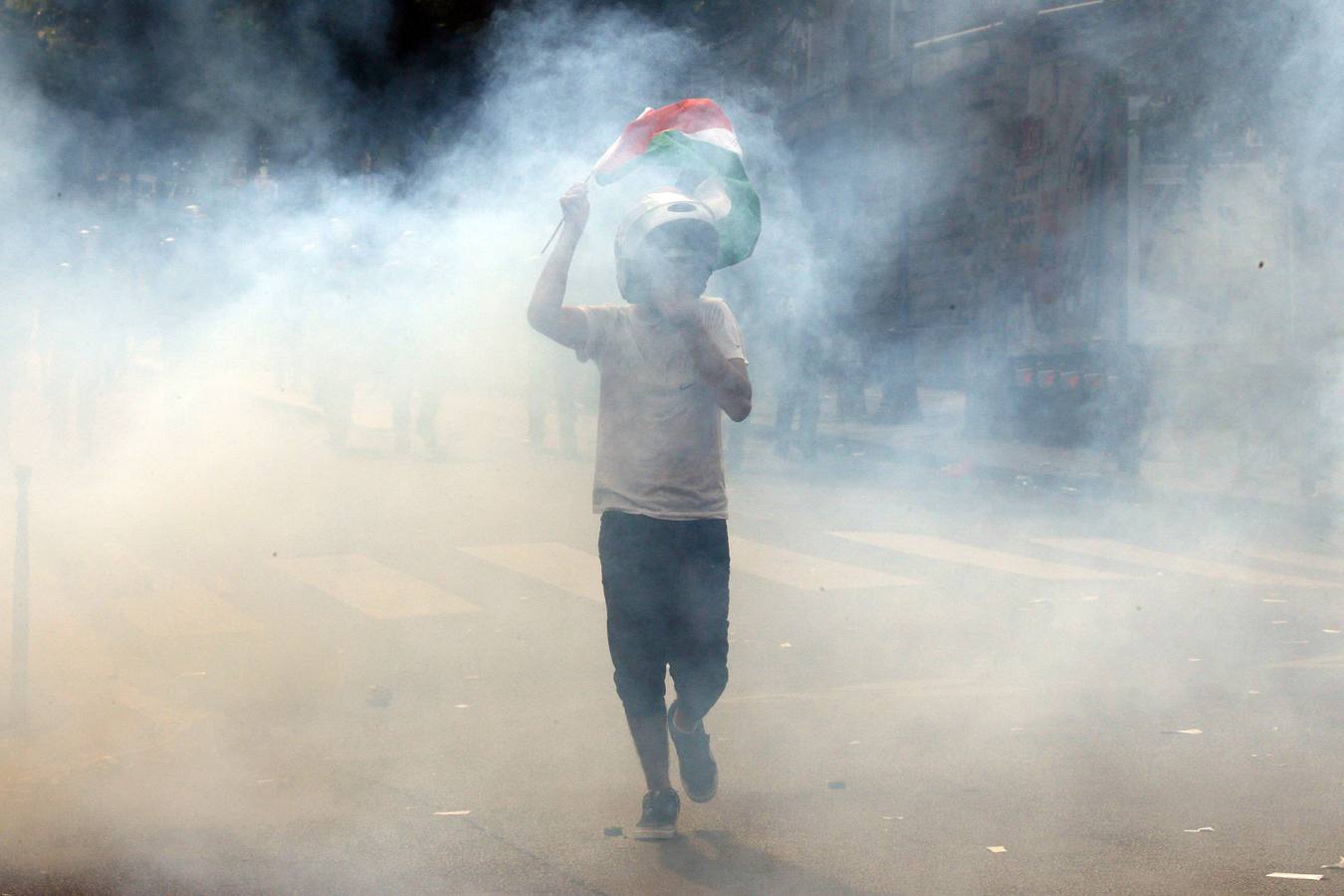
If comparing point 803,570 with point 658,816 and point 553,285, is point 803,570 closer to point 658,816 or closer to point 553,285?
point 658,816

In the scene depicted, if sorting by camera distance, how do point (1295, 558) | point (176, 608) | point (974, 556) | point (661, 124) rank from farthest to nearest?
point (974, 556) → point (1295, 558) → point (176, 608) → point (661, 124)

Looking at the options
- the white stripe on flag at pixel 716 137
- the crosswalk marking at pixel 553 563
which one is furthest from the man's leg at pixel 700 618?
the crosswalk marking at pixel 553 563

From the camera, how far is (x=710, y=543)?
392 cm

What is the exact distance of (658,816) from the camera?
3.90m

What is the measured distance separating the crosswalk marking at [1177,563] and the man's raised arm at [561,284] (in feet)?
16.2

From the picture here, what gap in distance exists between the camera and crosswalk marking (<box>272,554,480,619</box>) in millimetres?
7074

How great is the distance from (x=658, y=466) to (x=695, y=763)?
0.75m

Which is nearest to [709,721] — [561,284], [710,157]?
[561,284]

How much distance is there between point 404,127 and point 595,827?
276 inches

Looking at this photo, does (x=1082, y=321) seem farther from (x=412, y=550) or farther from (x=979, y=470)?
(x=412, y=550)

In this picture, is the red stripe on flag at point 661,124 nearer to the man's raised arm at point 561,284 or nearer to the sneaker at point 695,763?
the man's raised arm at point 561,284

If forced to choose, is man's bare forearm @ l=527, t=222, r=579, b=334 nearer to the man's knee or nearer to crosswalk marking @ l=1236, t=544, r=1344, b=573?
the man's knee

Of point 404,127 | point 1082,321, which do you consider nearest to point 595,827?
point 404,127

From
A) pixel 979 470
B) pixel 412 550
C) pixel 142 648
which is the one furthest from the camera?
pixel 979 470
